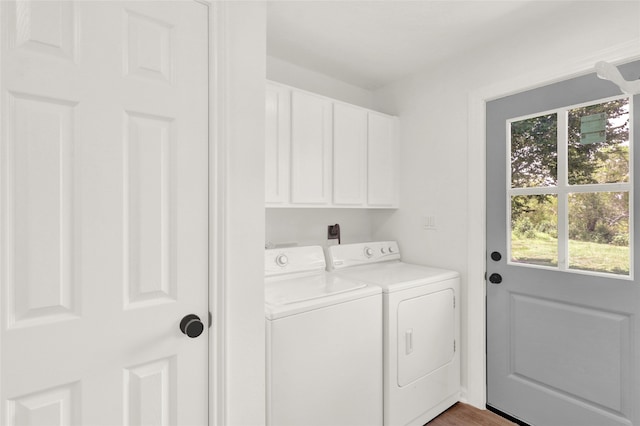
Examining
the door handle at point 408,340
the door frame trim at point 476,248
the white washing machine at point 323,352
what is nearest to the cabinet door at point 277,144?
the white washing machine at point 323,352

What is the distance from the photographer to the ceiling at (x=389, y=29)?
5.71 feet

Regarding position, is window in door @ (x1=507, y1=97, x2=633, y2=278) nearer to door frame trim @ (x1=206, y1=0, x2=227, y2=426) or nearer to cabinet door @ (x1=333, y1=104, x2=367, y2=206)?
cabinet door @ (x1=333, y1=104, x2=367, y2=206)

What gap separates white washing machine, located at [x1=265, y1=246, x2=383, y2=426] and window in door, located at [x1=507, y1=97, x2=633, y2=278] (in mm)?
1031

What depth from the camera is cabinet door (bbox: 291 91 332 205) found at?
2.08 meters

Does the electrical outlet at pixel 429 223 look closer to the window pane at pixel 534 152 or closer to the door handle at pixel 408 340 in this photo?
the window pane at pixel 534 152

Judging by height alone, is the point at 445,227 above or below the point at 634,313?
above

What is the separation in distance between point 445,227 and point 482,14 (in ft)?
4.33

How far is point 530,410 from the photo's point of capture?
1938mm

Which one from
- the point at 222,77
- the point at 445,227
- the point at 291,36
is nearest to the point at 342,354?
the point at 445,227

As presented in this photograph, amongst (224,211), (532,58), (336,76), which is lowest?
(224,211)

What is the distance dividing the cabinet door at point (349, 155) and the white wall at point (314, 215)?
0.33 m

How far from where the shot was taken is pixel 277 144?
6.58 feet

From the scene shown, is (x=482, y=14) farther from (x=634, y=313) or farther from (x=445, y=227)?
(x=634, y=313)

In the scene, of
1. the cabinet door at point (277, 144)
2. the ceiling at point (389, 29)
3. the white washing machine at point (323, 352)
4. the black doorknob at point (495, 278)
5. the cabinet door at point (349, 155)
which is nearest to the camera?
the white washing machine at point (323, 352)
